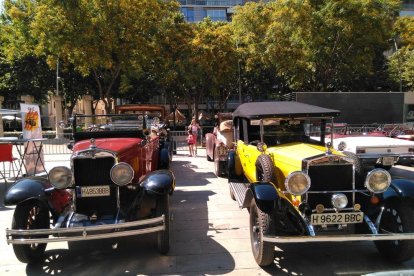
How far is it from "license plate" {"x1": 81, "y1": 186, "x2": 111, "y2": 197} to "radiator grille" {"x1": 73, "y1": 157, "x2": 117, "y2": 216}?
0.05 m

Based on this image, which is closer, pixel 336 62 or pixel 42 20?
pixel 42 20

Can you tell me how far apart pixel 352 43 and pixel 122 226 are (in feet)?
68.5

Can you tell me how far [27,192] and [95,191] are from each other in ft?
2.79

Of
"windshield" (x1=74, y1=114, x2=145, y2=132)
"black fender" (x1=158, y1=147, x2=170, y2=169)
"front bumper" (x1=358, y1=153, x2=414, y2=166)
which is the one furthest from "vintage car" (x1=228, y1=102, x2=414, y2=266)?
"front bumper" (x1=358, y1=153, x2=414, y2=166)

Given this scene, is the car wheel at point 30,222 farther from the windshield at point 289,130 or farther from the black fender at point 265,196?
the windshield at point 289,130

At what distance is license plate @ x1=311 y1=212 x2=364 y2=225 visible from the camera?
4.32m

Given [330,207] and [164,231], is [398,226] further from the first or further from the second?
[164,231]

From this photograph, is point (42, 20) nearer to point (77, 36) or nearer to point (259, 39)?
point (77, 36)

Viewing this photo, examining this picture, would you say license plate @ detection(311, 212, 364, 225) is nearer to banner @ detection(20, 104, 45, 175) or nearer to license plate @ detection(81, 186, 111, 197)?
license plate @ detection(81, 186, 111, 197)

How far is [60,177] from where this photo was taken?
16.1 ft

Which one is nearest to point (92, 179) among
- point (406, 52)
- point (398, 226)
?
point (398, 226)

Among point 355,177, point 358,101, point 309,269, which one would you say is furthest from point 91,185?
point 358,101

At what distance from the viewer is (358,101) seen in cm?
2006

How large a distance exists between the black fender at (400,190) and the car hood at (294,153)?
32.2 inches
